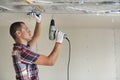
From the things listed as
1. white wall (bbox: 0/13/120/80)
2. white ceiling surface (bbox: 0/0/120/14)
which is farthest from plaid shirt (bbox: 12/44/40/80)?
white wall (bbox: 0/13/120/80)

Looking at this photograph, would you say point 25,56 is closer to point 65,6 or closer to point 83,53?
point 65,6

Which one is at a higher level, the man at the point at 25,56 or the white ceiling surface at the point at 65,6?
the white ceiling surface at the point at 65,6

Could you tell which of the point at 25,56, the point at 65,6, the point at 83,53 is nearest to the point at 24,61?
the point at 25,56

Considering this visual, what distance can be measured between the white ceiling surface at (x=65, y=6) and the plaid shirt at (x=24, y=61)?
714 millimetres

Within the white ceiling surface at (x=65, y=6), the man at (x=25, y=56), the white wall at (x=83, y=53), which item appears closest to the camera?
the man at (x=25, y=56)

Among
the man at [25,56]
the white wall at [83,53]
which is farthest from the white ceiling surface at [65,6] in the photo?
the white wall at [83,53]

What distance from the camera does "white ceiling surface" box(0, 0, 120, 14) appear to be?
2742mm

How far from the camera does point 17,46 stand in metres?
2.16

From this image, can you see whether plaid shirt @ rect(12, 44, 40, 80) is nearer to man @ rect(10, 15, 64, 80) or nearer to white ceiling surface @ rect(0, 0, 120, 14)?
man @ rect(10, 15, 64, 80)

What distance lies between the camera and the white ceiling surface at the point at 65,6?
2.74 m

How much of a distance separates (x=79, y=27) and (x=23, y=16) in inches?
50.4

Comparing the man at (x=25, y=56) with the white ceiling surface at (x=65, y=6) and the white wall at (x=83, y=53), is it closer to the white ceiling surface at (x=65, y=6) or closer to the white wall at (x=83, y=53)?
the white ceiling surface at (x=65, y=6)

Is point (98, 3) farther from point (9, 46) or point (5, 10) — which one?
point (9, 46)

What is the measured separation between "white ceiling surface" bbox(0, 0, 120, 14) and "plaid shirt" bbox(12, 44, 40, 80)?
71 centimetres
